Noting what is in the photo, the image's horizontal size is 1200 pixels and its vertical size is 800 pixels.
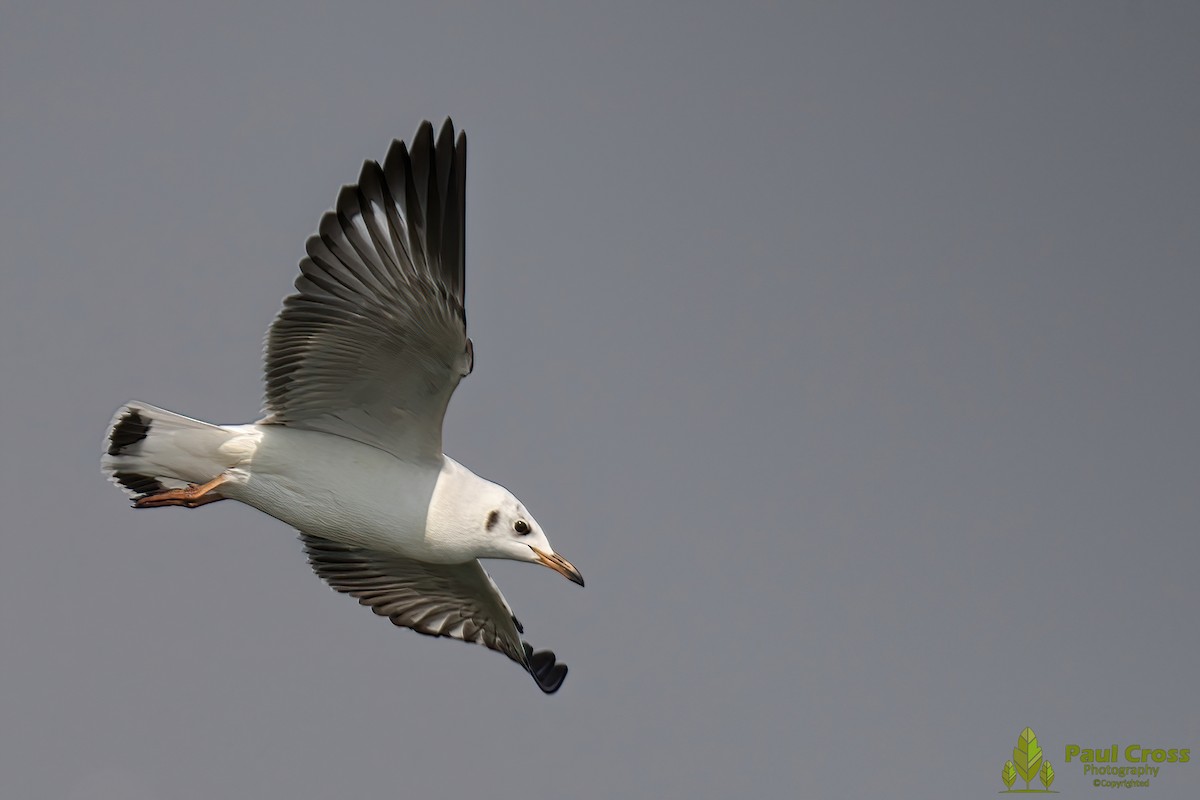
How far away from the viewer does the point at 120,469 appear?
8.60 m

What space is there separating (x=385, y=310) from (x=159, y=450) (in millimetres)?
1911

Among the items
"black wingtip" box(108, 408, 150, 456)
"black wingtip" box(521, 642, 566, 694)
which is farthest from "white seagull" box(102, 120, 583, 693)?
"black wingtip" box(521, 642, 566, 694)

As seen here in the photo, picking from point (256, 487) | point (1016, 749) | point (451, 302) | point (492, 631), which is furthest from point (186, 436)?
point (1016, 749)

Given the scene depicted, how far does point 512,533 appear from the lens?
27.6 ft

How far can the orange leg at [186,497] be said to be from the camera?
8.16 metres

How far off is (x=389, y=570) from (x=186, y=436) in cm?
224

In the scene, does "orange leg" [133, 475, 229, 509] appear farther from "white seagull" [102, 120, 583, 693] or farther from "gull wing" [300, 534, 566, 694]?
"gull wing" [300, 534, 566, 694]

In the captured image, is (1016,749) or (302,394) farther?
(1016,749)

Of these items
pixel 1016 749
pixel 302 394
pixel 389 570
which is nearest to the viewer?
pixel 302 394

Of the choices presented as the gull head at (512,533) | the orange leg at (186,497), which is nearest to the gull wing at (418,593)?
the gull head at (512,533)

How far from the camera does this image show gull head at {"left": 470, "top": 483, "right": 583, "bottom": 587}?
8.38 metres

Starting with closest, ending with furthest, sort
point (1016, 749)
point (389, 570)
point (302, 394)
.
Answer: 1. point (302, 394)
2. point (389, 570)
3. point (1016, 749)

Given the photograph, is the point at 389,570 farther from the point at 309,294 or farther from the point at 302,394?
the point at 309,294

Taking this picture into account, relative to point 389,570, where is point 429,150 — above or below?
above
